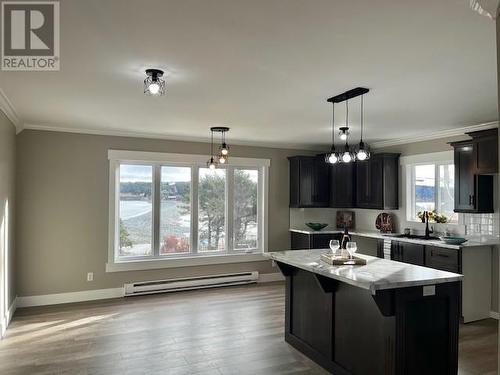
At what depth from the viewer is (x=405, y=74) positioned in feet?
9.76

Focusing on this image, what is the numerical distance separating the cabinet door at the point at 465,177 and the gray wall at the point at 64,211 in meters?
4.49

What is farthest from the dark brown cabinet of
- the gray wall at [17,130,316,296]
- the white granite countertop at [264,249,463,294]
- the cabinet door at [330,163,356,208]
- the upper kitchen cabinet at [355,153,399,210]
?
the gray wall at [17,130,316,296]

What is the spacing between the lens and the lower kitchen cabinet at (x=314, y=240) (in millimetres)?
6555

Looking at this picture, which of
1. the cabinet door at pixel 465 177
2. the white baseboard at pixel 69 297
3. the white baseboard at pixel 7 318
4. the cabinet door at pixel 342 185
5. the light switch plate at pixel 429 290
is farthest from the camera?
the cabinet door at pixel 342 185

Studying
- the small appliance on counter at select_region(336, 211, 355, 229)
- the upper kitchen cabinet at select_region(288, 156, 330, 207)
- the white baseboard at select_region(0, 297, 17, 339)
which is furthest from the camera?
the small appliance on counter at select_region(336, 211, 355, 229)

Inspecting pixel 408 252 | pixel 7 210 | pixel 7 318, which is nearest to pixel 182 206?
pixel 7 210

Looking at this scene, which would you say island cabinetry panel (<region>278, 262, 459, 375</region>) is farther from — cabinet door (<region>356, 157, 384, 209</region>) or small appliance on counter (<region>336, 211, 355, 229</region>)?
small appliance on counter (<region>336, 211, 355, 229</region>)

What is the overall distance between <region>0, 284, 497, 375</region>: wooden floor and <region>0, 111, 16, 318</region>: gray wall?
1.33 ft

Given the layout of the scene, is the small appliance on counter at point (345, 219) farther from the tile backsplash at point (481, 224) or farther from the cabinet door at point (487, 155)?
the cabinet door at point (487, 155)

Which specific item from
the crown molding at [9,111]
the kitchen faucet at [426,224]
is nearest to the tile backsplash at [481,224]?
the kitchen faucet at [426,224]

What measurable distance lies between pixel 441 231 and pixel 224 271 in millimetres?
3522

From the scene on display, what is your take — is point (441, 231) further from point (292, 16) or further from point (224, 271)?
point (292, 16)

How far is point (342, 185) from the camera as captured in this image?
686 cm

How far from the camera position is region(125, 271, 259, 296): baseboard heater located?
5.78 meters
